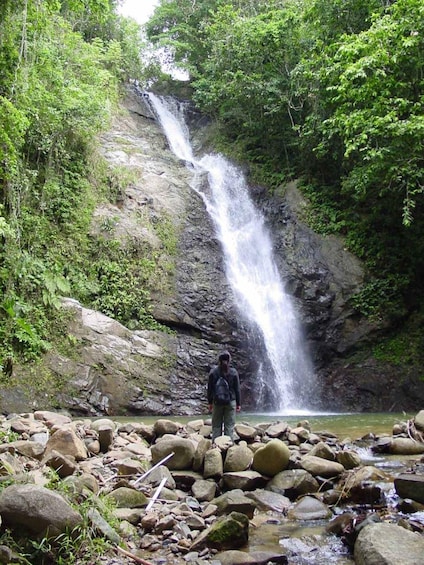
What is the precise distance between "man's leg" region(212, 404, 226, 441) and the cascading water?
6045 millimetres

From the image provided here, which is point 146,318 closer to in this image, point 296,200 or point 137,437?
point 137,437

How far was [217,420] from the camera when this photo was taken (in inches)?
272

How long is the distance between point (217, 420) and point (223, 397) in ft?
1.26

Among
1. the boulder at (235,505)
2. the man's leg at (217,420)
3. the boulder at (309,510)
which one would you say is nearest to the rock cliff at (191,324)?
the man's leg at (217,420)

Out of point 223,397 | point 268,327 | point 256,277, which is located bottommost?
point 223,397

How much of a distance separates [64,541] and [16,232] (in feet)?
30.6

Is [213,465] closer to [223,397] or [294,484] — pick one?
[294,484]

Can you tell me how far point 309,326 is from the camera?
14.4 m

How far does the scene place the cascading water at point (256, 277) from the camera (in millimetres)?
13438

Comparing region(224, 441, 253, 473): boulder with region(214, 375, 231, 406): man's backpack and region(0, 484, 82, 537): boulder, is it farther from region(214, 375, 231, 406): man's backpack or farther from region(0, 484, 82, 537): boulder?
region(0, 484, 82, 537): boulder

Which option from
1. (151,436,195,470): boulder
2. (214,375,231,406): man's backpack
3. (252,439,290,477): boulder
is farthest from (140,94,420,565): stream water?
(214,375,231,406): man's backpack

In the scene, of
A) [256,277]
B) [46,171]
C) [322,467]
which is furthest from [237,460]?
[46,171]

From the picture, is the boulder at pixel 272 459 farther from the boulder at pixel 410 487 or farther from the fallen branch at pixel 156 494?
the boulder at pixel 410 487

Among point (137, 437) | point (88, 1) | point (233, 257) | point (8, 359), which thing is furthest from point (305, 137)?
point (137, 437)
